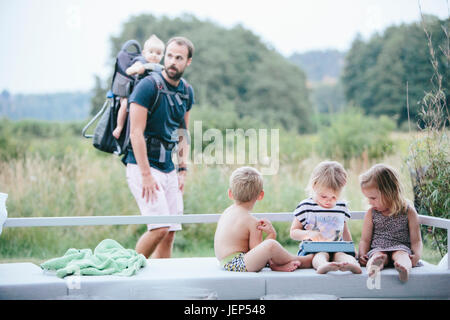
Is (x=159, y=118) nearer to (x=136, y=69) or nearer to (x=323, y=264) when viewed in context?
(x=136, y=69)

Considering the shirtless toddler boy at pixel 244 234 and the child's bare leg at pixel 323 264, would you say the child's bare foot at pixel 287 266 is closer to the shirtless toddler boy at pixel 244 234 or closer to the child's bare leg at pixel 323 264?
the shirtless toddler boy at pixel 244 234

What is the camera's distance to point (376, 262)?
3.42 meters

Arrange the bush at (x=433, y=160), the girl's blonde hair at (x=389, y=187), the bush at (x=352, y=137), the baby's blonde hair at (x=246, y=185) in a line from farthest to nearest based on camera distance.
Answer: the bush at (x=352, y=137) → the bush at (x=433, y=160) → the girl's blonde hair at (x=389, y=187) → the baby's blonde hair at (x=246, y=185)

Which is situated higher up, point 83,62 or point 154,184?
point 83,62

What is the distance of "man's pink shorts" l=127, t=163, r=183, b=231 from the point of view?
188 inches

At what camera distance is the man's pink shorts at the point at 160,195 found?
4.79m

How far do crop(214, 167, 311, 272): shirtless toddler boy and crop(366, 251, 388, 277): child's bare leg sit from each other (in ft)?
1.23

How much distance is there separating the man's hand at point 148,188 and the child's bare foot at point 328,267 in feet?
6.27

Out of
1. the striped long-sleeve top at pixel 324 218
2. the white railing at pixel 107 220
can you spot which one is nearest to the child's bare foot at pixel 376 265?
the striped long-sleeve top at pixel 324 218

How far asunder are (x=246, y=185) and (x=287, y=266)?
55 cm
